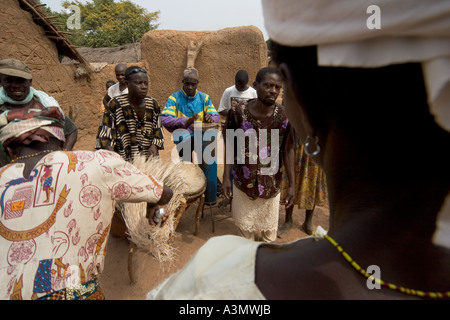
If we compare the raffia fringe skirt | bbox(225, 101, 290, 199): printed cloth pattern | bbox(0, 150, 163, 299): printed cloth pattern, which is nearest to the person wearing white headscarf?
bbox(0, 150, 163, 299): printed cloth pattern

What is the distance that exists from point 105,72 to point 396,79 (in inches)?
368

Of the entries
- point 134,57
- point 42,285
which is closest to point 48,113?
point 42,285

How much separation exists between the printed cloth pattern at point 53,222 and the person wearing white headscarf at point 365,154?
97 cm

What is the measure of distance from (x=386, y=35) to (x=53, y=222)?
1.51 metres

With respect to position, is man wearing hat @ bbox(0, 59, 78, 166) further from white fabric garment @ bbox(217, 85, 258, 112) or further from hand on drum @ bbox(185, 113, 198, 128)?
white fabric garment @ bbox(217, 85, 258, 112)

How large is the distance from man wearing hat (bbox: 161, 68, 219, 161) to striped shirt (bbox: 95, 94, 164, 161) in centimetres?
36

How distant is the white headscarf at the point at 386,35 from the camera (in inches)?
15.8

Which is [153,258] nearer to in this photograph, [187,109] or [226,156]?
[226,156]

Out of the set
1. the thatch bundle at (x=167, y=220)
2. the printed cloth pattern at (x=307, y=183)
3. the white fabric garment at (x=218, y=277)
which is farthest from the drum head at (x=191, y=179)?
the white fabric garment at (x=218, y=277)

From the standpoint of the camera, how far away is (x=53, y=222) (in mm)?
1386

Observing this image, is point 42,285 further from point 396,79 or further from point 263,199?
point 263,199

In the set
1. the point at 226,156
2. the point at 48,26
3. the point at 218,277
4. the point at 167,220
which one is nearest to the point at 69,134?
the point at 167,220

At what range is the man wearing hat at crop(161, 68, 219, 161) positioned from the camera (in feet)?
13.0

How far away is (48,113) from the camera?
5.30ft
